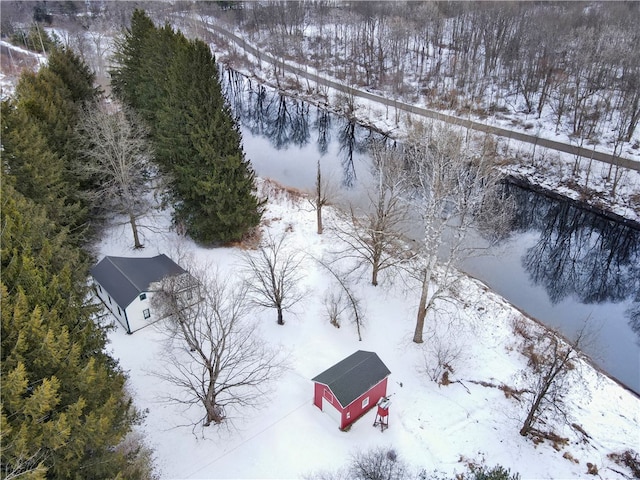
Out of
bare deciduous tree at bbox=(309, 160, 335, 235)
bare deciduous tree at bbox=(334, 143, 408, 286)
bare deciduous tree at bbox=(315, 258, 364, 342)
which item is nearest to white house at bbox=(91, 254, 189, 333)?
bare deciduous tree at bbox=(315, 258, 364, 342)

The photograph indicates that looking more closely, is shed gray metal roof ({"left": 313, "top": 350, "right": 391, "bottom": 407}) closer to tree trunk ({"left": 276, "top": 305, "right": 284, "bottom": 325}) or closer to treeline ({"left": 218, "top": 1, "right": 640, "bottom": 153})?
tree trunk ({"left": 276, "top": 305, "right": 284, "bottom": 325})

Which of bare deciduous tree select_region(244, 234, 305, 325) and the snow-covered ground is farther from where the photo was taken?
bare deciduous tree select_region(244, 234, 305, 325)

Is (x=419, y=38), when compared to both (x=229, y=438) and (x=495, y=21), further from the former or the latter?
(x=229, y=438)

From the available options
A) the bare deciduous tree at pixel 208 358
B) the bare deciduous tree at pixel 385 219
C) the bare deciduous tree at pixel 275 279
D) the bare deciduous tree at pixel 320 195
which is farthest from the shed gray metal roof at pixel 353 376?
the bare deciduous tree at pixel 320 195

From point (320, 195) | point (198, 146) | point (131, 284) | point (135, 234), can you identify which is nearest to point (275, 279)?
point (131, 284)

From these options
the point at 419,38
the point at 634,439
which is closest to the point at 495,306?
the point at 634,439

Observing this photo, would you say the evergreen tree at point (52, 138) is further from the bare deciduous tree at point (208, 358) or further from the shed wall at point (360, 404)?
the shed wall at point (360, 404)
